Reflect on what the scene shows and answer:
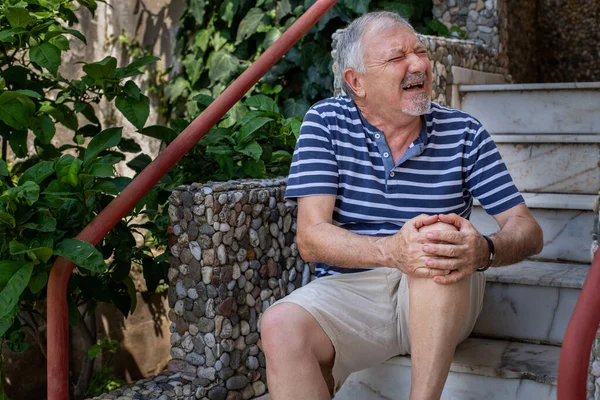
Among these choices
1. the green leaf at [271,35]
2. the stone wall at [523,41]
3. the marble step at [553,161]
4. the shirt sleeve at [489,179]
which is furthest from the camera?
the stone wall at [523,41]

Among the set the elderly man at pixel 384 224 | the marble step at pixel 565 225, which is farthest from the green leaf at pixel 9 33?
the marble step at pixel 565 225

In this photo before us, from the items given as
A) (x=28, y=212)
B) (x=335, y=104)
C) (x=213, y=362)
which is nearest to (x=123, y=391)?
(x=213, y=362)

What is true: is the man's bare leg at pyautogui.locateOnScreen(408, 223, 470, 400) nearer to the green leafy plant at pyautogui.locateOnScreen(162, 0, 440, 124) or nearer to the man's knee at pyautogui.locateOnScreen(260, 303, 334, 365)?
the man's knee at pyautogui.locateOnScreen(260, 303, 334, 365)

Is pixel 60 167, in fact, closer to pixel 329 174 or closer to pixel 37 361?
pixel 329 174

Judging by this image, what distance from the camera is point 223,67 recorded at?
4.21 metres

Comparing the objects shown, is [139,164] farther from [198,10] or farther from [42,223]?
[198,10]

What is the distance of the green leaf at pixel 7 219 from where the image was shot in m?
1.90

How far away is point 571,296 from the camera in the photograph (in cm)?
221

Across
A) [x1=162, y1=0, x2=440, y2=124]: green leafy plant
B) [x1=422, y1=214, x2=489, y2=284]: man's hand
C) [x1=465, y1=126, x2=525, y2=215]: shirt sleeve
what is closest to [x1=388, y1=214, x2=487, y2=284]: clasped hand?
[x1=422, y1=214, x2=489, y2=284]: man's hand

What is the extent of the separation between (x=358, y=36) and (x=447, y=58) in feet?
4.12

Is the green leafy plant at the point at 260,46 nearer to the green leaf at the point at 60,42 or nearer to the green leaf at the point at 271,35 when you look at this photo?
the green leaf at the point at 271,35

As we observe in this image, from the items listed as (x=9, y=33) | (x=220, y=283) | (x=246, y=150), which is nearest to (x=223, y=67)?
(x=246, y=150)

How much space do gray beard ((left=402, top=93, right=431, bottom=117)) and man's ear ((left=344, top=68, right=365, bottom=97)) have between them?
5.7 inches

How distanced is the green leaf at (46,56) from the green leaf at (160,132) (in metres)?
0.37
